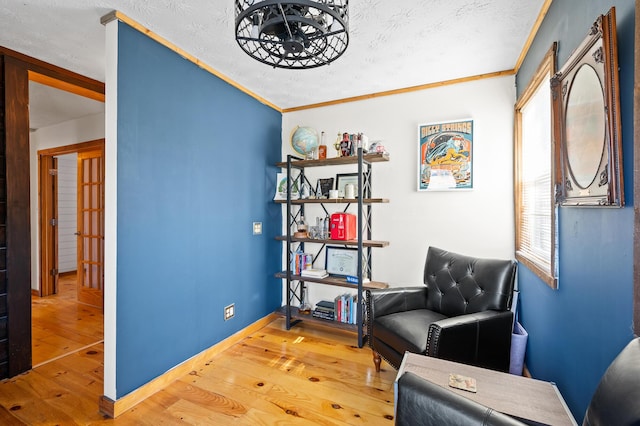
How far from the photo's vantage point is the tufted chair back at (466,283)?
2055mm

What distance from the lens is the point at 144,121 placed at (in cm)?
198

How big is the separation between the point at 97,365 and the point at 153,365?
30.1 inches

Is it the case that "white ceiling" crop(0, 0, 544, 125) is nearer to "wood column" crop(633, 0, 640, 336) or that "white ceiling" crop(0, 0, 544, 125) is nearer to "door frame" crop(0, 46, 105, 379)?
"door frame" crop(0, 46, 105, 379)

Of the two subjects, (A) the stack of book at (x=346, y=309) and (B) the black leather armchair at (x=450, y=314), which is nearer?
(B) the black leather armchair at (x=450, y=314)

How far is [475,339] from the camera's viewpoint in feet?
5.93

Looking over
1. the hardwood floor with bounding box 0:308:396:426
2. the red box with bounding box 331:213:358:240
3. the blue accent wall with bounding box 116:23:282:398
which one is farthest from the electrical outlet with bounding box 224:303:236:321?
the red box with bounding box 331:213:358:240

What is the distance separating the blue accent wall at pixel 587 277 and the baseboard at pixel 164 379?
7.76 ft

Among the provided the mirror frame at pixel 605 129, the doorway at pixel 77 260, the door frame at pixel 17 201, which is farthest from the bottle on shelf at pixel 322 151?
the doorway at pixel 77 260

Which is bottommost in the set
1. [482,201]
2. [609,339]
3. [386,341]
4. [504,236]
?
[386,341]

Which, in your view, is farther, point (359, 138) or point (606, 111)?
point (359, 138)

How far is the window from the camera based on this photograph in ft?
5.41

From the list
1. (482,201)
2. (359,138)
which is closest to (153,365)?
(359,138)

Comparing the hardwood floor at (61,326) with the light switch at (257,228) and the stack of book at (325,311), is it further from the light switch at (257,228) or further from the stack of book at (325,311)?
the stack of book at (325,311)

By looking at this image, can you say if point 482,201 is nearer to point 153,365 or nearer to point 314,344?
point 314,344
